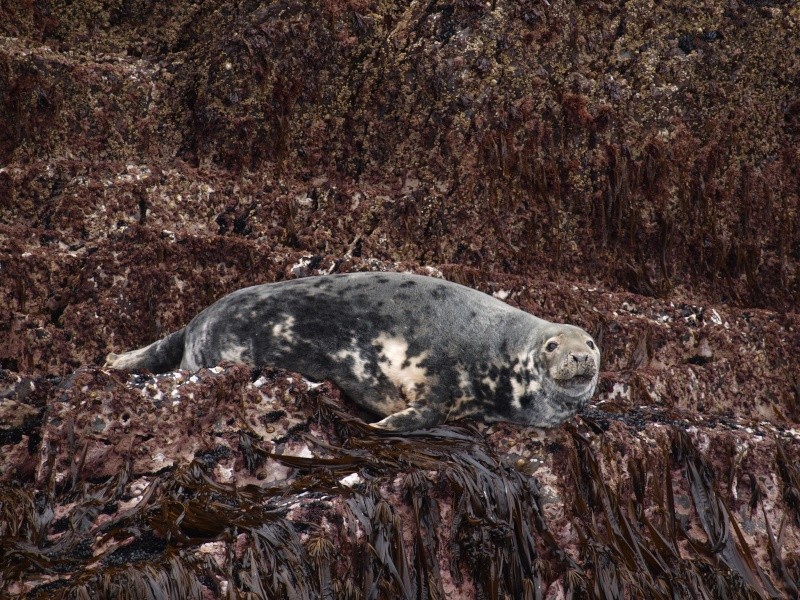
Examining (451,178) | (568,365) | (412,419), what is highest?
(451,178)

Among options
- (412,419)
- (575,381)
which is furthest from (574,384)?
(412,419)

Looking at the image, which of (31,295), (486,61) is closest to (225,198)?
(31,295)

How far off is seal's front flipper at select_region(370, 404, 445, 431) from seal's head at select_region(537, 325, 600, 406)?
61cm

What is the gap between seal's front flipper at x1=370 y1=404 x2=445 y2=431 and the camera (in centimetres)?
433

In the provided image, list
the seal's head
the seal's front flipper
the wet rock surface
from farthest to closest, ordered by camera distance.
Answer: the wet rock surface → the seal's head → the seal's front flipper

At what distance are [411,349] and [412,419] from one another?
444mm

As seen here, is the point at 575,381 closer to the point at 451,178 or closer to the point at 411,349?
the point at 411,349

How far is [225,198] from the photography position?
6.19m

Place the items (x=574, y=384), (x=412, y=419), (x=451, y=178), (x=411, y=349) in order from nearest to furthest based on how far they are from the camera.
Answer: (x=412, y=419), (x=574, y=384), (x=411, y=349), (x=451, y=178)

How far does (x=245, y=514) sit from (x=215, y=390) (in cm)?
83

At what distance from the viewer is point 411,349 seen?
15.4ft

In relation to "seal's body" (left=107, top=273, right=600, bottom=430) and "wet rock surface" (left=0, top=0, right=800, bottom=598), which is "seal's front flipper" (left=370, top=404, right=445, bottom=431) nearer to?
"seal's body" (left=107, top=273, right=600, bottom=430)

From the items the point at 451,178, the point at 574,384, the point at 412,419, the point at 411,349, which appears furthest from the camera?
the point at 451,178

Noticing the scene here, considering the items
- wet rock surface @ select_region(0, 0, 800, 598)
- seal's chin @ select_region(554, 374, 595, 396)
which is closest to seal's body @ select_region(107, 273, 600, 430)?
seal's chin @ select_region(554, 374, 595, 396)
